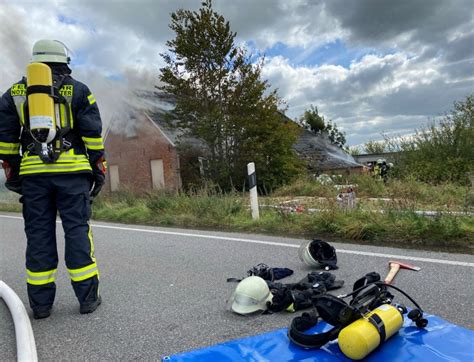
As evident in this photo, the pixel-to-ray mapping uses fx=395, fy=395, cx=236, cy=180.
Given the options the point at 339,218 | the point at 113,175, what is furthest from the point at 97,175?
the point at 113,175

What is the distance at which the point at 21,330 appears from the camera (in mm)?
2596

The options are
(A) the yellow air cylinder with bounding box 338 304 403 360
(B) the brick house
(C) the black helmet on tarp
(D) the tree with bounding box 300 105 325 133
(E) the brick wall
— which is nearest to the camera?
(A) the yellow air cylinder with bounding box 338 304 403 360

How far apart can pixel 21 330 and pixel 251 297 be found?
5.11 feet

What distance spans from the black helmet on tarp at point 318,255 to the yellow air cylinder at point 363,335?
5.75 ft

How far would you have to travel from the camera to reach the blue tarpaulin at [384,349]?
213 centimetres

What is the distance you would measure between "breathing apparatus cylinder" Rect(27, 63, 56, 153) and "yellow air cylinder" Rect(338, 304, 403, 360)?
7.87ft

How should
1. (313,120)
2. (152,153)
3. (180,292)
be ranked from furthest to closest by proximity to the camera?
(313,120) < (152,153) < (180,292)

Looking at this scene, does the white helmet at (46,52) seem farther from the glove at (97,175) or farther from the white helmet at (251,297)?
the white helmet at (251,297)

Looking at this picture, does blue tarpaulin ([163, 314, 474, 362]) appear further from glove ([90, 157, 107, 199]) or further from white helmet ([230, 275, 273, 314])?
glove ([90, 157, 107, 199])

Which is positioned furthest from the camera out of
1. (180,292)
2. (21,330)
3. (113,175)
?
(113,175)

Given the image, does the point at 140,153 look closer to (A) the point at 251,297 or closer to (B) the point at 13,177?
(B) the point at 13,177

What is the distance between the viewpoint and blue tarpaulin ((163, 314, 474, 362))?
6.99ft

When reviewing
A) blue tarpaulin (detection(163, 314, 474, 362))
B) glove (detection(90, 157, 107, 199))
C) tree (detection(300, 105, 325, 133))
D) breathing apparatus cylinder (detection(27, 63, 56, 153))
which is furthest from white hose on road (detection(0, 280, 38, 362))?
tree (detection(300, 105, 325, 133))

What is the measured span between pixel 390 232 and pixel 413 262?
1.10 m
